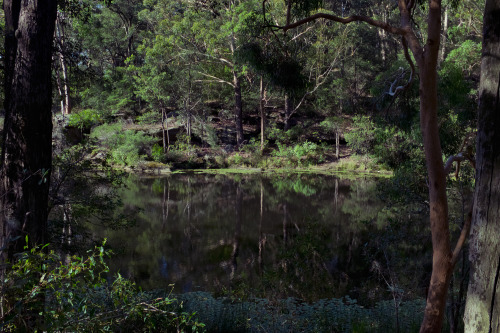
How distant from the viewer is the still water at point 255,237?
6164 mm

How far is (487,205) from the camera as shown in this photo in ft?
5.97

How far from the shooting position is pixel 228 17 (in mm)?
21531

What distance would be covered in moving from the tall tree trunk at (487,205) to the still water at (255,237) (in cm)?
330

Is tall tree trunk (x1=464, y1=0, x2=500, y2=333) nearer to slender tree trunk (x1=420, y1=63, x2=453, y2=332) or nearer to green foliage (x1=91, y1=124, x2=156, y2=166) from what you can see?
slender tree trunk (x1=420, y1=63, x2=453, y2=332)

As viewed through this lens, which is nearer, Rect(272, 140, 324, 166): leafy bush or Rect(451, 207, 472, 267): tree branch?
Rect(451, 207, 472, 267): tree branch

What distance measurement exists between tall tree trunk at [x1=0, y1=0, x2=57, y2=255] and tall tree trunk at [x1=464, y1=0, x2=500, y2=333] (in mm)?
2741

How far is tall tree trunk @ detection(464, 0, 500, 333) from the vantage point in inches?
68.3

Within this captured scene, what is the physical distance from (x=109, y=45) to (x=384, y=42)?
20.1 m

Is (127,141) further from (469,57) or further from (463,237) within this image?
(463,237)

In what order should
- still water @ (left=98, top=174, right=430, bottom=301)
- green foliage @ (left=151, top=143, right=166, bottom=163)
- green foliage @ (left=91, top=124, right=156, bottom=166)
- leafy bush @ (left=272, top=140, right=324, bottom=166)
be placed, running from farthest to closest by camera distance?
leafy bush @ (left=272, top=140, right=324, bottom=166) → green foliage @ (left=151, top=143, right=166, bottom=163) → green foliage @ (left=91, top=124, right=156, bottom=166) → still water @ (left=98, top=174, right=430, bottom=301)

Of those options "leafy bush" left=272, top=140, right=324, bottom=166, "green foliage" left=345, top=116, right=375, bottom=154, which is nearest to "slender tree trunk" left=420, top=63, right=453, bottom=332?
"green foliage" left=345, top=116, right=375, bottom=154

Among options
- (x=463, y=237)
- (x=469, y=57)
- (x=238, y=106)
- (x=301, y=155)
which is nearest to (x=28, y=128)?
(x=463, y=237)

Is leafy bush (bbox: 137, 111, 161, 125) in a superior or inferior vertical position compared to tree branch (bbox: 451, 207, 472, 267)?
superior

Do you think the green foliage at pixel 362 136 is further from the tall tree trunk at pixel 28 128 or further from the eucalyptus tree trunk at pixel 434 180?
the tall tree trunk at pixel 28 128
